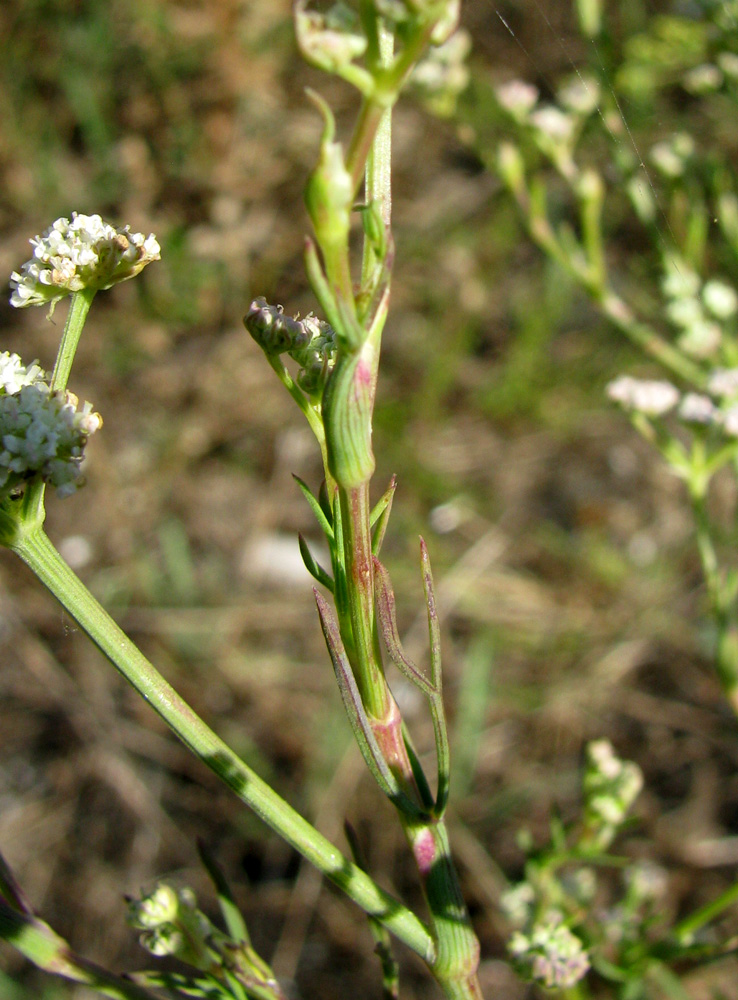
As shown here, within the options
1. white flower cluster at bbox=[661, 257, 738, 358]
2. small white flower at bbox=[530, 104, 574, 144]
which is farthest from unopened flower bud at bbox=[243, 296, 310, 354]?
small white flower at bbox=[530, 104, 574, 144]

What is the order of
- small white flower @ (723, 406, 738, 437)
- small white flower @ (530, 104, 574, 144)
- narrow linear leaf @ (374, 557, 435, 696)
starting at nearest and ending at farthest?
narrow linear leaf @ (374, 557, 435, 696) < small white flower @ (723, 406, 738, 437) < small white flower @ (530, 104, 574, 144)

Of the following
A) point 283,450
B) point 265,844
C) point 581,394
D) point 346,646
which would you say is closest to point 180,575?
point 283,450

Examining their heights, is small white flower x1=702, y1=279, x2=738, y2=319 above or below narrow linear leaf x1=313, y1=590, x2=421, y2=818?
below

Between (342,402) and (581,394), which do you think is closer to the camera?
(342,402)

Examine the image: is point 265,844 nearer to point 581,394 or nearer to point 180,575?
point 180,575

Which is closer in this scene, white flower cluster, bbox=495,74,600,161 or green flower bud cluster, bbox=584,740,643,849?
green flower bud cluster, bbox=584,740,643,849

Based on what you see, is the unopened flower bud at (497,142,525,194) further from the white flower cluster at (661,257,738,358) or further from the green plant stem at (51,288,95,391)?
the green plant stem at (51,288,95,391)
